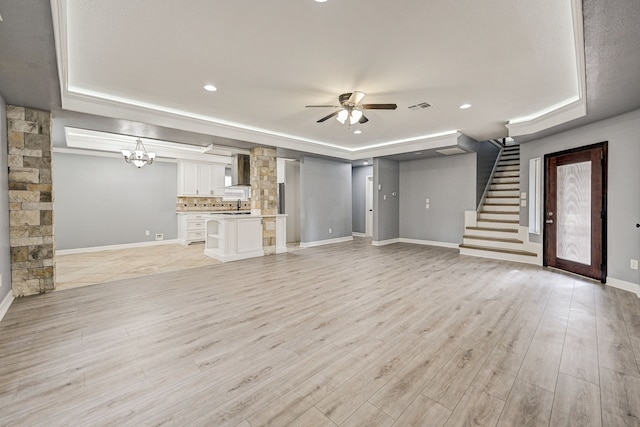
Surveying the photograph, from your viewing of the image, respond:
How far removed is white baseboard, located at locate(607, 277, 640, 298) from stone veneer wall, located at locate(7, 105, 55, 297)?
8010 mm

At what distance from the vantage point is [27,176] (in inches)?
145

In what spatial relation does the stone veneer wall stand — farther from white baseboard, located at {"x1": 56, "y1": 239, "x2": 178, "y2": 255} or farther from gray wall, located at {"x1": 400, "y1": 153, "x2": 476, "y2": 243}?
gray wall, located at {"x1": 400, "y1": 153, "x2": 476, "y2": 243}

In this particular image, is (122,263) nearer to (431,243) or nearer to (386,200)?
(386,200)

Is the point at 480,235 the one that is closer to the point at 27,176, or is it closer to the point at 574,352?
the point at 574,352

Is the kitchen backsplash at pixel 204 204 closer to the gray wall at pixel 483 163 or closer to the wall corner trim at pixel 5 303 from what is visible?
the wall corner trim at pixel 5 303

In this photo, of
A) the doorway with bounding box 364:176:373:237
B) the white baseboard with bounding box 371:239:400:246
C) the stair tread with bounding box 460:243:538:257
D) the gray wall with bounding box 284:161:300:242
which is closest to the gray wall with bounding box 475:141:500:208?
the stair tread with bounding box 460:243:538:257

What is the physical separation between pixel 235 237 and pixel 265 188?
1.37 m

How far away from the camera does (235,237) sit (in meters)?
5.98

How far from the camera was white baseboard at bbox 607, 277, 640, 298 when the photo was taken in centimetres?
371

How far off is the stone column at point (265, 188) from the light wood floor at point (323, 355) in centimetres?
257

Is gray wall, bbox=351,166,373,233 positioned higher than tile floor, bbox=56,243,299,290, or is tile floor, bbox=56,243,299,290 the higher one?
gray wall, bbox=351,166,373,233

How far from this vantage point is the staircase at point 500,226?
19.1ft

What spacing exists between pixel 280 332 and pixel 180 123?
4.02 meters

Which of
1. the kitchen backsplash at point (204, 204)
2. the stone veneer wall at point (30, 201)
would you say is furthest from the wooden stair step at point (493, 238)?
the stone veneer wall at point (30, 201)
